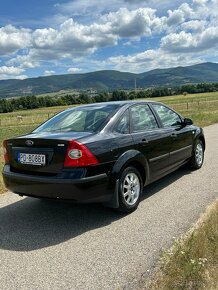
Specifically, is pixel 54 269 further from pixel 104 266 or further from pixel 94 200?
pixel 94 200

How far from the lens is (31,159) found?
464cm

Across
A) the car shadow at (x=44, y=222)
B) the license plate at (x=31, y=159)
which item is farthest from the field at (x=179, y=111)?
the license plate at (x=31, y=159)

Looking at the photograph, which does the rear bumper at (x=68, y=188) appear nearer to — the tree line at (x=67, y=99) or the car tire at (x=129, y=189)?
the car tire at (x=129, y=189)

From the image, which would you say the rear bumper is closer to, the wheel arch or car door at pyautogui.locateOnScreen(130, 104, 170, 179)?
the wheel arch

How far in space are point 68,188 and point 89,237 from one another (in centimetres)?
65

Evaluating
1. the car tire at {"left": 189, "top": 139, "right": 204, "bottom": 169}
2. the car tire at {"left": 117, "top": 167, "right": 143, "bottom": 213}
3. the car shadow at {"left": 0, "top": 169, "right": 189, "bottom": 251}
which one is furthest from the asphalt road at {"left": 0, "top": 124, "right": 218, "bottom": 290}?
the car tire at {"left": 189, "top": 139, "right": 204, "bottom": 169}

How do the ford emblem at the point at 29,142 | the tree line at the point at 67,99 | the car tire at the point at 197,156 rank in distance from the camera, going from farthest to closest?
1. the tree line at the point at 67,99
2. the car tire at the point at 197,156
3. the ford emblem at the point at 29,142

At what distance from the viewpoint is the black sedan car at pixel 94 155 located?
437 cm

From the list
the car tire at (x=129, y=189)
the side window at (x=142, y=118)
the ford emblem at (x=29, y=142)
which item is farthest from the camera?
the side window at (x=142, y=118)

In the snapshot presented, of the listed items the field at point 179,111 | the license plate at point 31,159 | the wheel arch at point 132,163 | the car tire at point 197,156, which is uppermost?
the license plate at point 31,159

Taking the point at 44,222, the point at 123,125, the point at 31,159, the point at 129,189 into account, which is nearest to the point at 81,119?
the point at 123,125

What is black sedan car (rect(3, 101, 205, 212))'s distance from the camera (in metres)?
4.37

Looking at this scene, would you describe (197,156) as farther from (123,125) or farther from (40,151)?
(40,151)

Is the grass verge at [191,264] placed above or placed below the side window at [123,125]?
below
